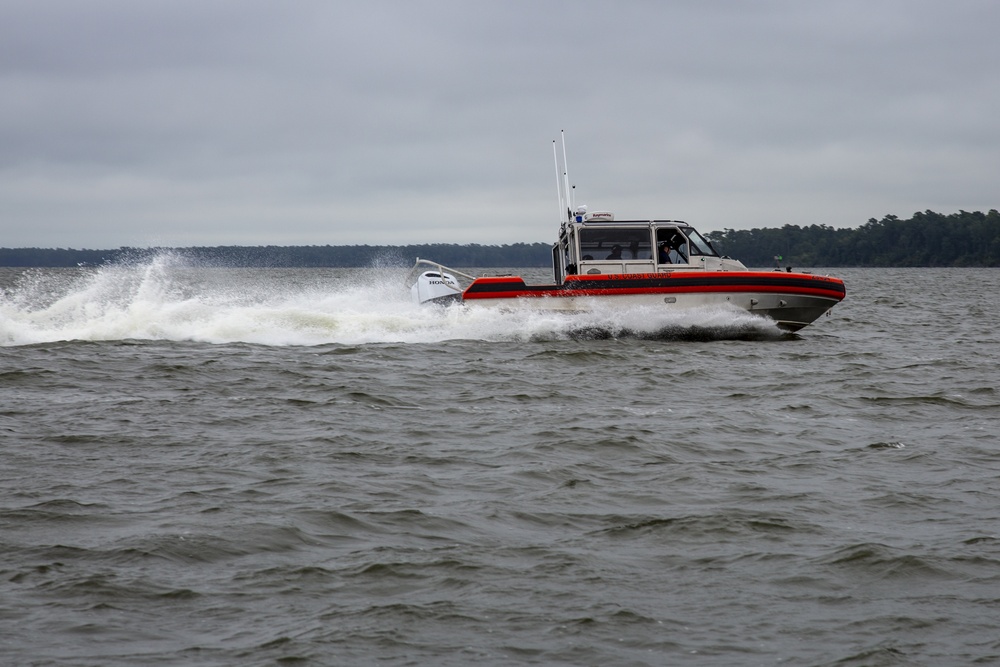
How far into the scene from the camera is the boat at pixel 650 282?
17.1 m

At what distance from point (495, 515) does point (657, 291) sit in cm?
1130

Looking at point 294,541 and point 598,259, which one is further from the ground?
point 598,259

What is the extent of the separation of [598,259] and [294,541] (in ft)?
41.3

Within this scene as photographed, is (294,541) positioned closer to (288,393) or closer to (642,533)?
(642,533)

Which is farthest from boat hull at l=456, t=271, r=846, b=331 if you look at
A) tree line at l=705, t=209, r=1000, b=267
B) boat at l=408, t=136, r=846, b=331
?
tree line at l=705, t=209, r=1000, b=267

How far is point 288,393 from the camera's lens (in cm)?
1130

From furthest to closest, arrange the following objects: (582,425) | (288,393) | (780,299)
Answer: (780,299), (288,393), (582,425)

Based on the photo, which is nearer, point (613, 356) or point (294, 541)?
point (294, 541)

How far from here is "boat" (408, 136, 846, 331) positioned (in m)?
17.1

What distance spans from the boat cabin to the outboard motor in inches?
80.8

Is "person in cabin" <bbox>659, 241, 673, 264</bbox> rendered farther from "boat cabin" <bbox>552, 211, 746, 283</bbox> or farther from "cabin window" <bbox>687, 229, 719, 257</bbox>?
"cabin window" <bbox>687, 229, 719, 257</bbox>

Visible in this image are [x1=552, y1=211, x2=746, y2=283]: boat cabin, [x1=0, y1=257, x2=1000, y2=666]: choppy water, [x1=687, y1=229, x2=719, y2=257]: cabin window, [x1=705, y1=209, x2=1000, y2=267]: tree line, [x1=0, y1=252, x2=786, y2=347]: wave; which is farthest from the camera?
[x1=705, y1=209, x2=1000, y2=267]: tree line

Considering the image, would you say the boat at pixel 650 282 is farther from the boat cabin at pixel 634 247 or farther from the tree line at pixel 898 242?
the tree line at pixel 898 242

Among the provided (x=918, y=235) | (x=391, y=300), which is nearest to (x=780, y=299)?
(x=391, y=300)
